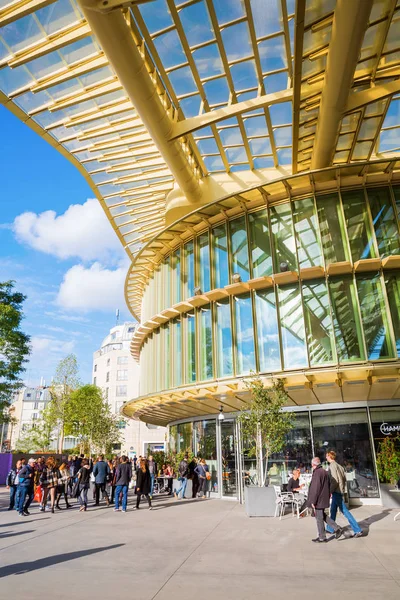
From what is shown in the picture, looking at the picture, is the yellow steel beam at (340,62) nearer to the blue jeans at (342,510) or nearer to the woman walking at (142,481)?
the blue jeans at (342,510)

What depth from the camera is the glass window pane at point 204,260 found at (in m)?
19.3

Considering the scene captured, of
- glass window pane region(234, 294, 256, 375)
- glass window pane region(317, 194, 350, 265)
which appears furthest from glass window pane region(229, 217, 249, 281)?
glass window pane region(317, 194, 350, 265)

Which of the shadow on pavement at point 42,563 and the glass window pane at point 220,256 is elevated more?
the glass window pane at point 220,256

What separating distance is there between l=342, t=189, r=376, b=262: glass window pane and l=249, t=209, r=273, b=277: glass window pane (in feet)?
10.1

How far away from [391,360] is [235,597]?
10.7m

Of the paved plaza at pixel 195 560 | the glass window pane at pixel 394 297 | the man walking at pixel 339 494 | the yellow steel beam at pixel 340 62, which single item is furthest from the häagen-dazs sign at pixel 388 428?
the yellow steel beam at pixel 340 62

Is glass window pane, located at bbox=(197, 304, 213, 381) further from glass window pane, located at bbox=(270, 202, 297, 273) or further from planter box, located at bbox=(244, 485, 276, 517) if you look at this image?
planter box, located at bbox=(244, 485, 276, 517)

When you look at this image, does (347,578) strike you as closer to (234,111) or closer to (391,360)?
(391,360)

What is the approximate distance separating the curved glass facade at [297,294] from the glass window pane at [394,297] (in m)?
0.03

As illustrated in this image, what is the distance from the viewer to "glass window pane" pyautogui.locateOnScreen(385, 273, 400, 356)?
48.9 ft

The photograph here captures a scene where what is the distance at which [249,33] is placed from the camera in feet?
42.2

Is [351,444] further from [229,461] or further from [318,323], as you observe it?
[229,461]

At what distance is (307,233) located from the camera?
663 inches

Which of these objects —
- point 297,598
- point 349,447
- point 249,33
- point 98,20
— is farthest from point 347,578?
point 249,33
